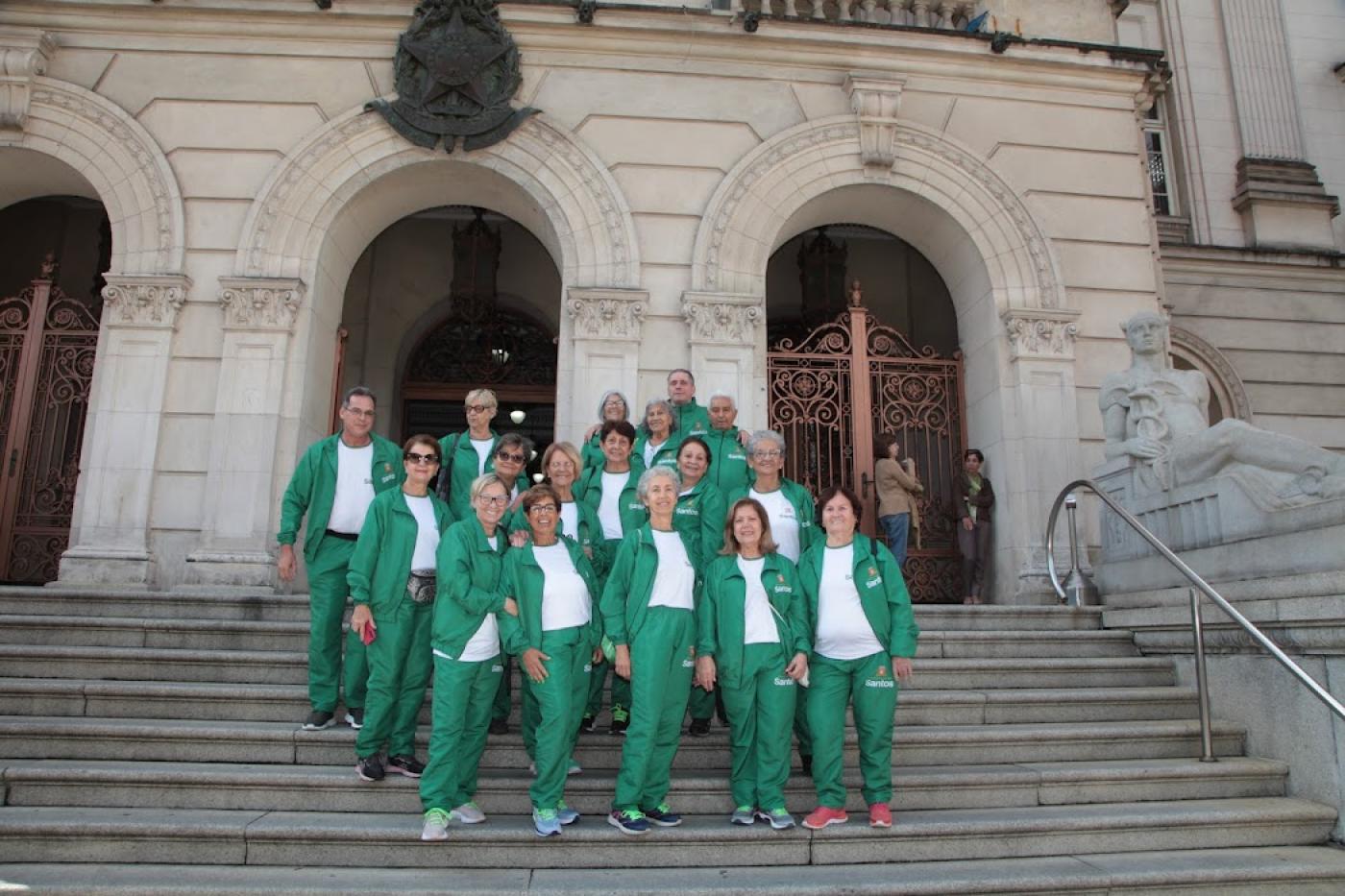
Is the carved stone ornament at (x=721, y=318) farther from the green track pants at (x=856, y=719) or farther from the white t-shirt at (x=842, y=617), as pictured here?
the green track pants at (x=856, y=719)

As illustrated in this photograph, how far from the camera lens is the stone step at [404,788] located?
Answer: 4973mm

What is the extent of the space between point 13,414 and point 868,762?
1009cm

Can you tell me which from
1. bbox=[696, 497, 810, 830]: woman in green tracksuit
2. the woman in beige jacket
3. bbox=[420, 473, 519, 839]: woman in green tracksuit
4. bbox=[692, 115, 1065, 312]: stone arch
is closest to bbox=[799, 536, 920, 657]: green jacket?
bbox=[696, 497, 810, 830]: woman in green tracksuit

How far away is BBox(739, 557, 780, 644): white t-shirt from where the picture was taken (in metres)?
4.80

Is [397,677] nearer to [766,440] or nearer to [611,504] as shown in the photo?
[611,504]

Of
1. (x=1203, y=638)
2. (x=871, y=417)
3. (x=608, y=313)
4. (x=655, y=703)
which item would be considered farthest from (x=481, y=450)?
(x=871, y=417)

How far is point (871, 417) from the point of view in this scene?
10.8 metres

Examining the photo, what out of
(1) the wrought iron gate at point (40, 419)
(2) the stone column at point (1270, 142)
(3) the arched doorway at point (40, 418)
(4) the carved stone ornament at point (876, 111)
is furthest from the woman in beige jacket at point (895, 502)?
(2) the stone column at point (1270, 142)

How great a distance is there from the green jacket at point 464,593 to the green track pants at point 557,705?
25cm

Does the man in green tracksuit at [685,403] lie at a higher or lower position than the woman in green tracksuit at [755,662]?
higher

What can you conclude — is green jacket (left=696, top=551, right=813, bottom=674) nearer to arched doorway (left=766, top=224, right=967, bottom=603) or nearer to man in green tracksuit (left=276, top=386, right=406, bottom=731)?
man in green tracksuit (left=276, top=386, right=406, bottom=731)

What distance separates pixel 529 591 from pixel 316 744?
1831 millimetres

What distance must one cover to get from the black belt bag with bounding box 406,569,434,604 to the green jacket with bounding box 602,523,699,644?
103 centimetres

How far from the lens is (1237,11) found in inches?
624
